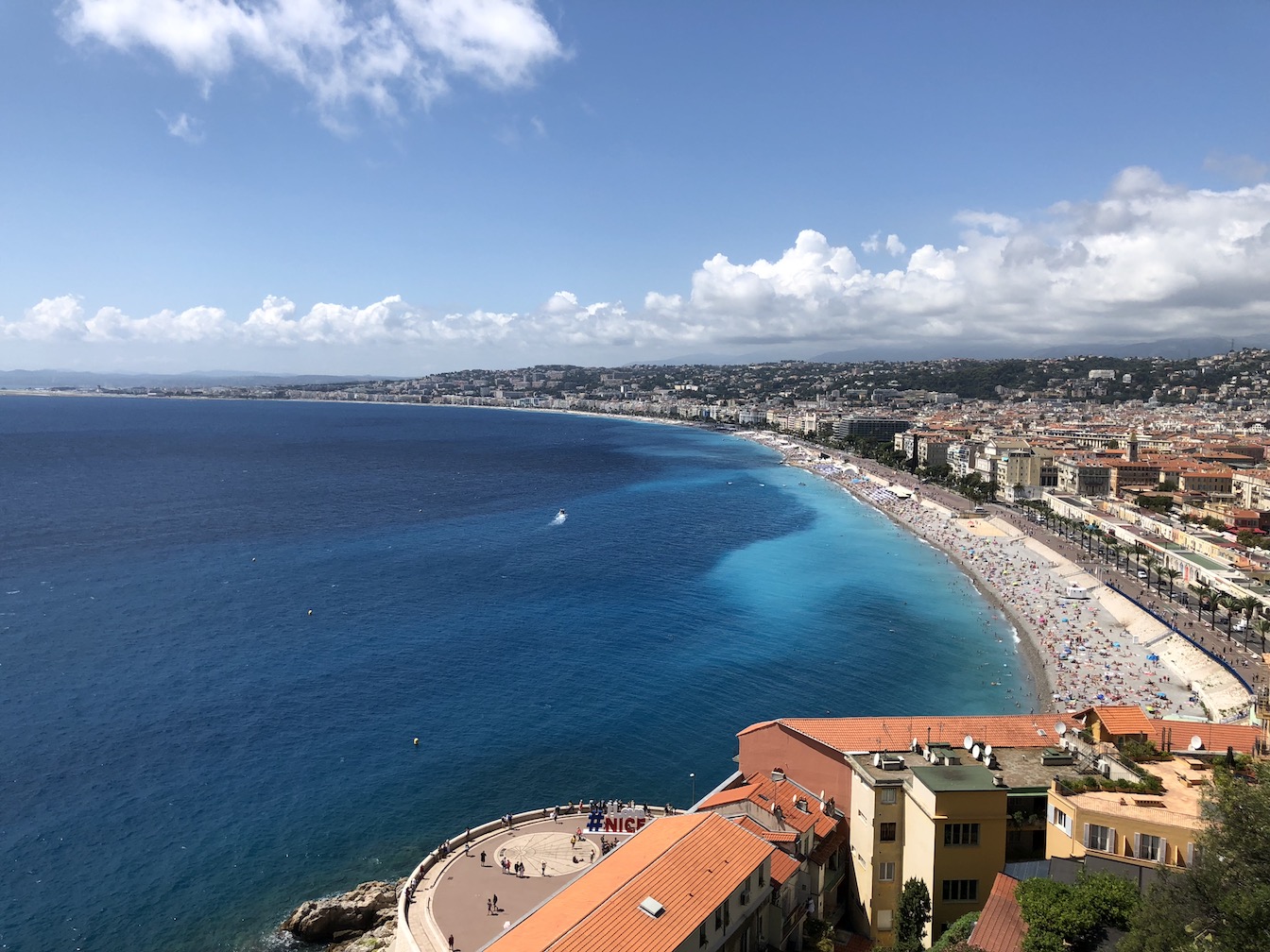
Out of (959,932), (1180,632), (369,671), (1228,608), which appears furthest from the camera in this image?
(1228,608)

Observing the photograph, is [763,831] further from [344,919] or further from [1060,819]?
[344,919]

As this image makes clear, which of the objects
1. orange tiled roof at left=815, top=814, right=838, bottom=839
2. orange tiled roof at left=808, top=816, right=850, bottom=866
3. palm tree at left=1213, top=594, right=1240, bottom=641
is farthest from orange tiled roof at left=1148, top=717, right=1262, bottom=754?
palm tree at left=1213, top=594, right=1240, bottom=641

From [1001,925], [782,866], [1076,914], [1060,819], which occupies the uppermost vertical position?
[1076,914]

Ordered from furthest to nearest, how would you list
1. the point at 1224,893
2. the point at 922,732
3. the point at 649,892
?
the point at 922,732, the point at 649,892, the point at 1224,893

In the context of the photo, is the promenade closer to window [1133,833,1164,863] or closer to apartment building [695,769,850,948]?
apartment building [695,769,850,948]

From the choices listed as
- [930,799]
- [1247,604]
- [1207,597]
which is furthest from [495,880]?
[1207,597]

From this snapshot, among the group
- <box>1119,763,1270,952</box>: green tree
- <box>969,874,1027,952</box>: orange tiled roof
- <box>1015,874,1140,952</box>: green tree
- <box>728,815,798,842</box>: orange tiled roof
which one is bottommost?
<box>728,815,798,842</box>: orange tiled roof
